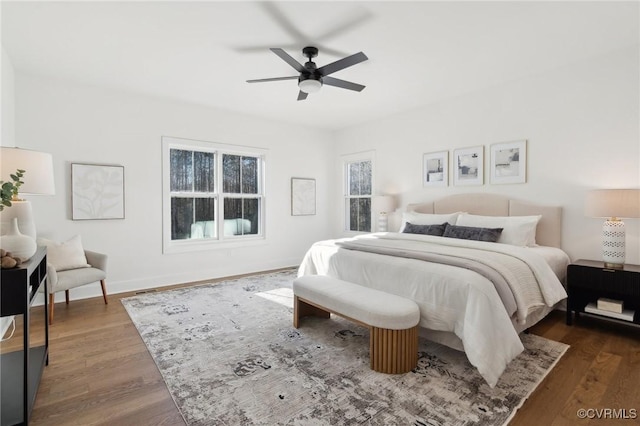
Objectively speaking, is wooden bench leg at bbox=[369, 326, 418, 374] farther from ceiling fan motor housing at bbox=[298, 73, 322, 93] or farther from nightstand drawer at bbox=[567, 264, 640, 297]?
ceiling fan motor housing at bbox=[298, 73, 322, 93]

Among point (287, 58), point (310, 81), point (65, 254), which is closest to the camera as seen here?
point (287, 58)

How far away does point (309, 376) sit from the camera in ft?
7.16

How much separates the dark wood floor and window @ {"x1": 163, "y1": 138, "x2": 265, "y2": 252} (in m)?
1.92

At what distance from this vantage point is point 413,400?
191 cm

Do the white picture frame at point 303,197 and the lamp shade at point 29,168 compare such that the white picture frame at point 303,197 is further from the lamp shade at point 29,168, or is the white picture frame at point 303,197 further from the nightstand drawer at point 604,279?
the nightstand drawer at point 604,279

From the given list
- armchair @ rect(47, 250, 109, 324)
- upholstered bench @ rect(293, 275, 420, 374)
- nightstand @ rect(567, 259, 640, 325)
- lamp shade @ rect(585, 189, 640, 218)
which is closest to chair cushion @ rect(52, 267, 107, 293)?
armchair @ rect(47, 250, 109, 324)

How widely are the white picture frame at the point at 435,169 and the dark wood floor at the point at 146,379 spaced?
228cm

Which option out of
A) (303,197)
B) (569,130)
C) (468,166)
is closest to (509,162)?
(468,166)

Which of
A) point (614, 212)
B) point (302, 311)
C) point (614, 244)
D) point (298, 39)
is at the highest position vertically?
point (298, 39)

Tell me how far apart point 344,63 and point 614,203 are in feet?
8.82

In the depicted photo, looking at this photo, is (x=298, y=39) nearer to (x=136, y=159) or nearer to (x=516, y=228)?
(x=136, y=159)

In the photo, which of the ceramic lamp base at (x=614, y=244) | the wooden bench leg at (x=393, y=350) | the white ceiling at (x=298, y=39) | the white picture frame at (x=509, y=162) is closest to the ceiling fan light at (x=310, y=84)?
the white ceiling at (x=298, y=39)

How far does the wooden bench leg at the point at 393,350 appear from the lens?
7.16 feet

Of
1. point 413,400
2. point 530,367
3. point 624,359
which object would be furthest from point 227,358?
point 624,359
